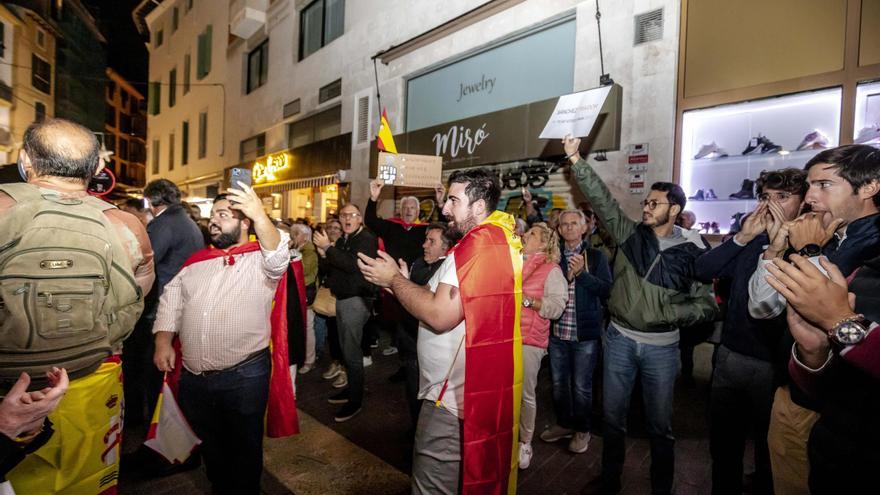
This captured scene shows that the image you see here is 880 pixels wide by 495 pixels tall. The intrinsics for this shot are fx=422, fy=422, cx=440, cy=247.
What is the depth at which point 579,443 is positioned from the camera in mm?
3939

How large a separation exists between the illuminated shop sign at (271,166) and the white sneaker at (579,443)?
1359 centimetres

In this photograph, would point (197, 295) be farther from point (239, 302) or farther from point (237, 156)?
point (237, 156)

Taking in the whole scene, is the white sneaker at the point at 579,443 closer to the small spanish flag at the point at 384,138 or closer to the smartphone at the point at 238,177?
the smartphone at the point at 238,177

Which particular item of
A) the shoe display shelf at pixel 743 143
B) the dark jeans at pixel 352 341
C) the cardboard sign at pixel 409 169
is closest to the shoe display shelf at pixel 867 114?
the shoe display shelf at pixel 743 143

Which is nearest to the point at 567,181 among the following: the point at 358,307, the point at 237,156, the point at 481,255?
the point at 358,307

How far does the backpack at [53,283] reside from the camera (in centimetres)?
166

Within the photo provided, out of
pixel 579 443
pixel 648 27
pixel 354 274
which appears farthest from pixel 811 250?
pixel 648 27

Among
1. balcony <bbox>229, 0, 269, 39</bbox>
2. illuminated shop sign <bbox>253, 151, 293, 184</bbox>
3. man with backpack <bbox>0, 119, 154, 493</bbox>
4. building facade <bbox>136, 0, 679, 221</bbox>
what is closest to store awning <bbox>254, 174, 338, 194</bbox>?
building facade <bbox>136, 0, 679, 221</bbox>

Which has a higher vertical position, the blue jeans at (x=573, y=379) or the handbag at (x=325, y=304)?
the handbag at (x=325, y=304)

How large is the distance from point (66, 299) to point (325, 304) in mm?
4240

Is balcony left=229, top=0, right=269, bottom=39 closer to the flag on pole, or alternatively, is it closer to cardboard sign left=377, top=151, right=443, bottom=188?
cardboard sign left=377, top=151, right=443, bottom=188

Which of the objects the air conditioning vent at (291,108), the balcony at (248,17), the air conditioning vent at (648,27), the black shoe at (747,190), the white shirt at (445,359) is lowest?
the white shirt at (445,359)

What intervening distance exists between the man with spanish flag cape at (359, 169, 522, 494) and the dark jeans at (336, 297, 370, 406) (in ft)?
7.78

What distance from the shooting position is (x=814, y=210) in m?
2.07
